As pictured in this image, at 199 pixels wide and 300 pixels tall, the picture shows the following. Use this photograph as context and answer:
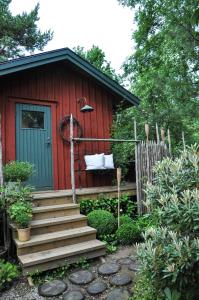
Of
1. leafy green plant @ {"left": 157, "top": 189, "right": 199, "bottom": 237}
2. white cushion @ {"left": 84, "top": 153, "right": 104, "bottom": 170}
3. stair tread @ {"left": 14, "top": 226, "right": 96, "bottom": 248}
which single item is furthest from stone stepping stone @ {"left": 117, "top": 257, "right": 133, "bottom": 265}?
white cushion @ {"left": 84, "top": 153, "right": 104, "bottom": 170}

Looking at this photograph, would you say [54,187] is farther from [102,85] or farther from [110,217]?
[102,85]

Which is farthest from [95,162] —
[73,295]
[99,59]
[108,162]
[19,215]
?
[99,59]

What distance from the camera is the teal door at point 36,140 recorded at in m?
6.19

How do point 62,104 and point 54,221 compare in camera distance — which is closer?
point 54,221

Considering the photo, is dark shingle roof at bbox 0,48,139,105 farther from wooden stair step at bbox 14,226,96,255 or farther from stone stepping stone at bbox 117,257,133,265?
stone stepping stone at bbox 117,257,133,265

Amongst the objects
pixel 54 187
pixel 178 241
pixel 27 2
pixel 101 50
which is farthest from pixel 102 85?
pixel 27 2

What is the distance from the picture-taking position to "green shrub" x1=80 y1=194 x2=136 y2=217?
17.4 feet

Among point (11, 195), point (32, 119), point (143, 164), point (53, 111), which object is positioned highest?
point (53, 111)

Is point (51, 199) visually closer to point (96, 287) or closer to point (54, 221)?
point (54, 221)

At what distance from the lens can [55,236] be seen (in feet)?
13.2

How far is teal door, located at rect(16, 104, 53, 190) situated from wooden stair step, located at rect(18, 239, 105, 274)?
2.56 metres

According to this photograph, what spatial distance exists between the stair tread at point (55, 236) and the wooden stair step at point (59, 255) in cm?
14

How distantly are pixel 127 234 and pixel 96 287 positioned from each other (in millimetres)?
1435

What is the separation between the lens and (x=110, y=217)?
→ 486cm
